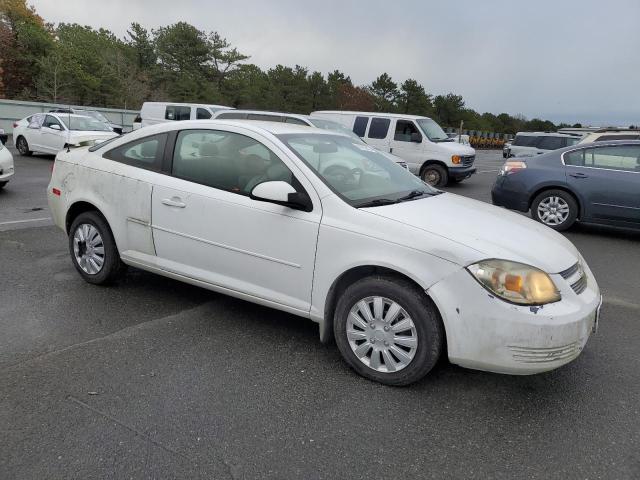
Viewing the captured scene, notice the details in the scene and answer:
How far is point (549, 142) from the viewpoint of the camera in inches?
844

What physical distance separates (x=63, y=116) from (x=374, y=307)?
1547 cm

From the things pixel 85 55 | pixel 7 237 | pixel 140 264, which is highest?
pixel 85 55

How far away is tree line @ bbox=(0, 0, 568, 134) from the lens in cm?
4281

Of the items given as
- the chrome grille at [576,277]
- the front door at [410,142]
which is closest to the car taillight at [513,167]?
the front door at [410,142]

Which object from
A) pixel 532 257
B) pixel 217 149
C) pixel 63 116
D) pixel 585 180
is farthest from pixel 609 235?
pixel 63 116

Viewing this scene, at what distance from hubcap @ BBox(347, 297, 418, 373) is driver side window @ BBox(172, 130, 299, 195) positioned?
0.95 meters

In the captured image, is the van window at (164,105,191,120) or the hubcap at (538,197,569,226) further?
the van window at (164,105,191,120)

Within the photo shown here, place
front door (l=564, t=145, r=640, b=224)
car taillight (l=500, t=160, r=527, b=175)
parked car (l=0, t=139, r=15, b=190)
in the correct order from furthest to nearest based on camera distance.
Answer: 1. parked car (l=0, t=139, r=15, b=190)
2. car taillight (l=500, t=160, r=527, b=175)
3. front door (l=564, t=145, r=640, b=224)

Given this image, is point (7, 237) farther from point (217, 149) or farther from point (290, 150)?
point (290, 150)

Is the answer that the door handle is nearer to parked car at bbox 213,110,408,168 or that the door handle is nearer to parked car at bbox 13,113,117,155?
parked car at bbox 213,110,408,168

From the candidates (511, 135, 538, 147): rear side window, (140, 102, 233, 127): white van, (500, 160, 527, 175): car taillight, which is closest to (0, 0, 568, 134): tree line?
(140, 102, 233, 127): white van

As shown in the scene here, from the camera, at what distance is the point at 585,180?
812cm

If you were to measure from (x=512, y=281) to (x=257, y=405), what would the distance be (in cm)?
157

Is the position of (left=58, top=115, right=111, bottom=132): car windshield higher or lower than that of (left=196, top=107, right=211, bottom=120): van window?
lower
